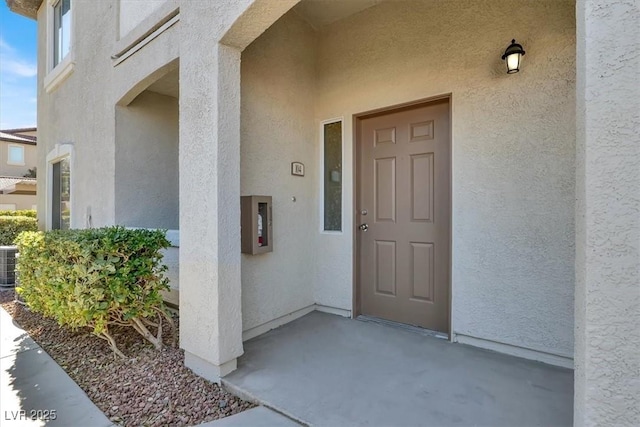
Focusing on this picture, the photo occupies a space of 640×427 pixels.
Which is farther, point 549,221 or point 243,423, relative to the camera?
point 549,221

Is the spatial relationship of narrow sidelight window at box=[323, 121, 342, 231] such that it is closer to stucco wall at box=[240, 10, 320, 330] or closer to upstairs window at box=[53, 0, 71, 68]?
stucco wall at box=[240, 10, 320, 330]

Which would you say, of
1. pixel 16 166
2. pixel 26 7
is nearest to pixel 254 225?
pixel 26 7

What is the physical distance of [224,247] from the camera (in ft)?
9.33

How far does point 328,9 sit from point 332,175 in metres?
2.17

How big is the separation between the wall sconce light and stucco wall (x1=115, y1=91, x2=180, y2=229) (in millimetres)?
4747

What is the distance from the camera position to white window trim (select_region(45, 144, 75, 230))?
5.70 meters

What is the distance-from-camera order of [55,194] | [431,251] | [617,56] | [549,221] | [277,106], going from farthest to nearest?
[55,194] → [277,106] → [431,251] → [549,221] → [617,56]

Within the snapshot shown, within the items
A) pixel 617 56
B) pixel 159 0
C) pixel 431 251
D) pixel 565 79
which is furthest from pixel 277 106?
pixel 617 56

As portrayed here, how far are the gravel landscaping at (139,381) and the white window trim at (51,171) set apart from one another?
8.67 ft

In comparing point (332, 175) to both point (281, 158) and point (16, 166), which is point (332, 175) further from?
point (16, 166)

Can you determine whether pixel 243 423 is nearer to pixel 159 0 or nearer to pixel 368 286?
pixel 368 286

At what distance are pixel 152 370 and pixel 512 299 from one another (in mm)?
3562

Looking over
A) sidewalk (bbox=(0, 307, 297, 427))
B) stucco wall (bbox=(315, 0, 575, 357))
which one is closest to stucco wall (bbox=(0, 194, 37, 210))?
sidewalk (bbox=(0, 307, 297, 427))

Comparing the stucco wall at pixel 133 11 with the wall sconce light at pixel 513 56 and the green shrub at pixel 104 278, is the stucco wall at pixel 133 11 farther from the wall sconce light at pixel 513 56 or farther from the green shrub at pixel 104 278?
the wall sconce light at pixel 513 56
